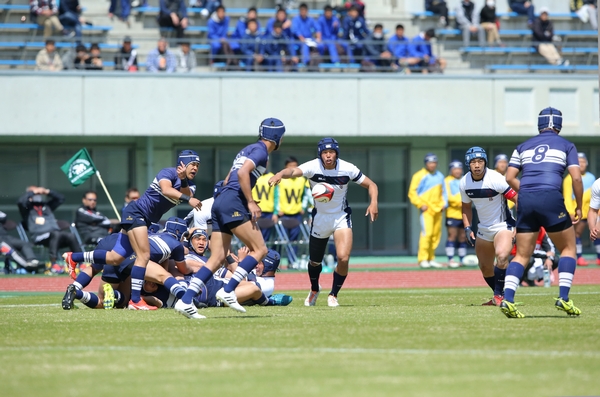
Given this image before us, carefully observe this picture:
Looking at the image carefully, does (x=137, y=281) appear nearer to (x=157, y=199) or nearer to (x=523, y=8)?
(x=157, y=199)

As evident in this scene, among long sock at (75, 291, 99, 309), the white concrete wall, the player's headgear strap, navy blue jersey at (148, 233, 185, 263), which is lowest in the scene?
long sock at (75, 291, 99, 309)

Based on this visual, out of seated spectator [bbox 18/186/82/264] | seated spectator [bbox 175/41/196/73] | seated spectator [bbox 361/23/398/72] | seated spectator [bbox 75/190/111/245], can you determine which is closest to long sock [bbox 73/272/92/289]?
seated spectator [bbox 18/186/82/264]

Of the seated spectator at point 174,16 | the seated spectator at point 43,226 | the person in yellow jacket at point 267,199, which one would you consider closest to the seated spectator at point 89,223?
the seated spectator at point 43,226

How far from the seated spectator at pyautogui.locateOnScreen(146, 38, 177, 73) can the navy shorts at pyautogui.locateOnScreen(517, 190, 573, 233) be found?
1742 centimetres

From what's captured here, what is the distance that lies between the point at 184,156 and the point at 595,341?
6.01 m

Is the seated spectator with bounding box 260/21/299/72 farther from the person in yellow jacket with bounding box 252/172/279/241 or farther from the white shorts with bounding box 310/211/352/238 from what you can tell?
the white shorts with bounding box 310/211/352/238

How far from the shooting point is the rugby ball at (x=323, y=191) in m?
12.9

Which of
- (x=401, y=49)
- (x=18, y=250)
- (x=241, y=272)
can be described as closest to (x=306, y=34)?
(x=401, y=49)

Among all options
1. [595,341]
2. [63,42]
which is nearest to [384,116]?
[63,42]

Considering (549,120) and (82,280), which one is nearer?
(549,120)

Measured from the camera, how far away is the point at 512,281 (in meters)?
10.3

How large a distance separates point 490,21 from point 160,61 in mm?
10022

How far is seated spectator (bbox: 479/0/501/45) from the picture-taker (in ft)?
97.8

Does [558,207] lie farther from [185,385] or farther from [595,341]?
[185,385]
